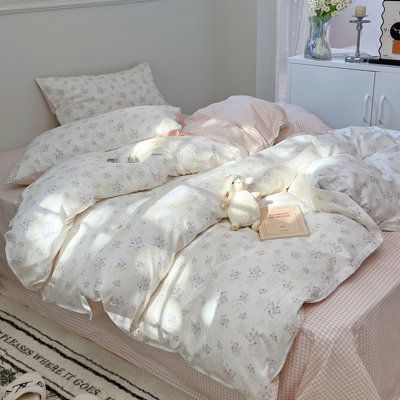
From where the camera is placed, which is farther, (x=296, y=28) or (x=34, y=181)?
(x=296, y=28)

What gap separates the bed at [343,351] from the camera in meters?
1.44

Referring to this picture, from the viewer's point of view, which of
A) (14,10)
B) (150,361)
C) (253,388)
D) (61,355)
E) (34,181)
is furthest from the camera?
(14,10)

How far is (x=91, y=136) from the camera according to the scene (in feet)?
7.82

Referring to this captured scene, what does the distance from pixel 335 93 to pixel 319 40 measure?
281 millimetres

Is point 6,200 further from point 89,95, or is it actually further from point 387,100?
point 387,100

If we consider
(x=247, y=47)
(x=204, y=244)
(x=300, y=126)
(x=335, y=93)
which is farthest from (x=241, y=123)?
(x=247, y=47)

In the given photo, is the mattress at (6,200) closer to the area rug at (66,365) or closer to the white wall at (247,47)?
the area rug at (66,365)

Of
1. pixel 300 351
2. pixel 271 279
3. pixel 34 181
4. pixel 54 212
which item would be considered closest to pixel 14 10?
pixel 34 181

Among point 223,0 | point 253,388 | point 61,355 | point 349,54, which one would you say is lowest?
point 61,355

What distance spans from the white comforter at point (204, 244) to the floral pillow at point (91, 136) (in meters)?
0.15

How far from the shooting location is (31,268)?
1.95m

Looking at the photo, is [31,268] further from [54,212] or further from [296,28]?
[296,28]

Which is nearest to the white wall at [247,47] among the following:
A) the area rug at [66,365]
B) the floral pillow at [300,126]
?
the floral pillow at [300,126]

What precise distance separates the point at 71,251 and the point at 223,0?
205cm
